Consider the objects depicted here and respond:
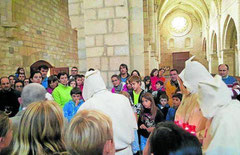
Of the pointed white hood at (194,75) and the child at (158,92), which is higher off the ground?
the pointed white hood at (194,75)

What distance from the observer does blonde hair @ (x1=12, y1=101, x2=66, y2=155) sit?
1462mm

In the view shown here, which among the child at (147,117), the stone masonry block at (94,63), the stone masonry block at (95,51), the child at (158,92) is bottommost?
the child at (147,117)

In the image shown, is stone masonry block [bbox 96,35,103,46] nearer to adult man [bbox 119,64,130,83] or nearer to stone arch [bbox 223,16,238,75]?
adult man [bbox 119,64,130,83]

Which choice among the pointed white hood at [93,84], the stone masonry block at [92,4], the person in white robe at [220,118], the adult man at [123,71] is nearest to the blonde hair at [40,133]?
the pointed white hood at [93,84]

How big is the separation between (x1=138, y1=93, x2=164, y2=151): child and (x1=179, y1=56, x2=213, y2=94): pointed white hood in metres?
1.04

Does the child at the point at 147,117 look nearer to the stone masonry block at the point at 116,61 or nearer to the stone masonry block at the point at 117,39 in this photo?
the stone masonry block at the point at 116,61

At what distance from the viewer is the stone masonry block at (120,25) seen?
4973 mm

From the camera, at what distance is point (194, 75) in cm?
238

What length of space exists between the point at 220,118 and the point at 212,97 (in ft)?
0.62

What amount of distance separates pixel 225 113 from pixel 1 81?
14.1ft

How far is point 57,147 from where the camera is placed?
1.50 m

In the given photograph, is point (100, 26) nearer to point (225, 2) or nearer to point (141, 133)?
point (141, 133)

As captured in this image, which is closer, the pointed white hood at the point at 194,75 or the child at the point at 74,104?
the pointed white hood at the point at 194,75

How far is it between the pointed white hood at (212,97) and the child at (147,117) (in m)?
1.61
